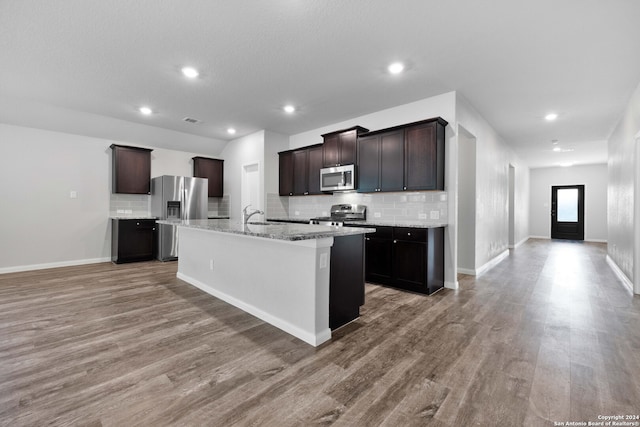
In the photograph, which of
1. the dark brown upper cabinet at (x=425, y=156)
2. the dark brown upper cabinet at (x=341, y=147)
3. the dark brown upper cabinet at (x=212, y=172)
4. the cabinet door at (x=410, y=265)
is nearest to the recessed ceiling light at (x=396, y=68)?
the dark brown upper cabinet at (x=425, y=156)

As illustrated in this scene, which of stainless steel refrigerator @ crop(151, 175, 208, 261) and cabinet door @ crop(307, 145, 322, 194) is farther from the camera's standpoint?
stainless steel refrigerator @ crop(151, 175, 208, 261)

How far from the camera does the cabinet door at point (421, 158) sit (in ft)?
12.8

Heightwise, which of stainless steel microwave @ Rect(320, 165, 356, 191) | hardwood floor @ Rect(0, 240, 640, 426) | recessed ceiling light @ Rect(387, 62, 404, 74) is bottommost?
hardwood floor @ Rect(0, 240, 640, 426)

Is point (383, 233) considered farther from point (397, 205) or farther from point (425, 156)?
point (425, 156)

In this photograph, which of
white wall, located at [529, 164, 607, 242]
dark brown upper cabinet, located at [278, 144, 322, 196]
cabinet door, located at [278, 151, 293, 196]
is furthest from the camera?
white wall, located at [529, 164, 607, 242]

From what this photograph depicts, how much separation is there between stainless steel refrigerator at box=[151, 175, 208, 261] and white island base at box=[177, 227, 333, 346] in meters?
2.47

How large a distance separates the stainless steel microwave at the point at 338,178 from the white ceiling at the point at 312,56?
950mm

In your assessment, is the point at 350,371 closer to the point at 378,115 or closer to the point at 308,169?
the point at 378,115

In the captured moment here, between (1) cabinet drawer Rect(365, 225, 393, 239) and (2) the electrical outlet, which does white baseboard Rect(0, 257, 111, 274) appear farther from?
(2) the electrical outlet

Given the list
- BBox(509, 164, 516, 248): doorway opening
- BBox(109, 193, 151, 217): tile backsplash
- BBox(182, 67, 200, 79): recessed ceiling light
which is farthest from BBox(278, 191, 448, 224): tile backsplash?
BBox(509, 164, 516, 248): doorway opening

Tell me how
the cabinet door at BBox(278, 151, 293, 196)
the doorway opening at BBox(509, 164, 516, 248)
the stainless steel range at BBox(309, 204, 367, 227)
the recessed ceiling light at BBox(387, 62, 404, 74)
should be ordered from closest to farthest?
the recessed ceiling light at BBox(387, 62, 404, 74) < the stainless steel range at BBox(309, 204, 367, 227) < the cabinet door at BBox(278, 151, 293, 196) < the doorway opening at BBox(509, 164, 516, 248)

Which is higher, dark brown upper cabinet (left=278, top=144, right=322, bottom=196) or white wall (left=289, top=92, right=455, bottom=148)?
white wall (left=289, top=92, right=455, bottom=148)

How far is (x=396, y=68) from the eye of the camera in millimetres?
3297

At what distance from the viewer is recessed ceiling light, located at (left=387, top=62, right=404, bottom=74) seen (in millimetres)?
3213
